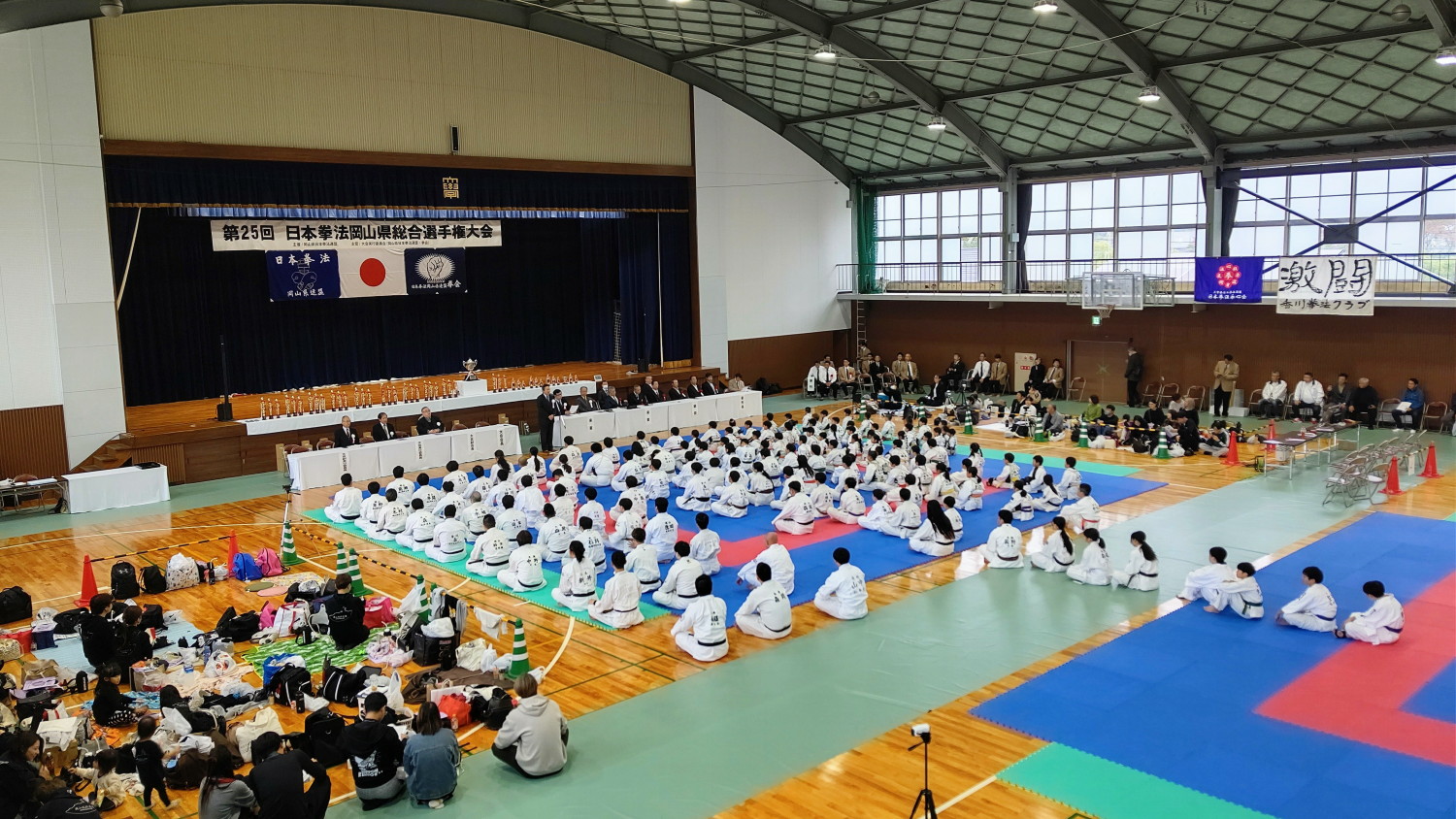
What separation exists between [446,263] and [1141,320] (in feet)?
61.6

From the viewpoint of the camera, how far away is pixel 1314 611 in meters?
11.3

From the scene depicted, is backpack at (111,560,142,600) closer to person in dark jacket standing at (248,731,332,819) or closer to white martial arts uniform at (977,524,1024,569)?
person in dark jacket standing at (248,731,332,819)

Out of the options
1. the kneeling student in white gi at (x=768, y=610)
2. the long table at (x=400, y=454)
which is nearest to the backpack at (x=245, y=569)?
the long table at (x=400, y=454)

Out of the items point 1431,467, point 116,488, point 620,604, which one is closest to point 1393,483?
point 1431,467

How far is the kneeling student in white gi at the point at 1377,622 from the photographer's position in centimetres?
1095

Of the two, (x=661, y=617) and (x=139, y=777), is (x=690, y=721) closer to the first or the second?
(x=661, y=617)

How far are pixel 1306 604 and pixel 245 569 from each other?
13283mm

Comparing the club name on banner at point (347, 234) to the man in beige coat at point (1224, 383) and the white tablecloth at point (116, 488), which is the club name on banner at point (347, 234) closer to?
the white tablecloth at point (116, 488)

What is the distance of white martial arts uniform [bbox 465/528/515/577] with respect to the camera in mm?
14062

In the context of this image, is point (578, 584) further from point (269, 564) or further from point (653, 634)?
point (269, 564)

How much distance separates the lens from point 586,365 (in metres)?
31.1

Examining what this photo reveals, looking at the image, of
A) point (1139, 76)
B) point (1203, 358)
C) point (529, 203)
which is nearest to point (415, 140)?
point (529, 203)

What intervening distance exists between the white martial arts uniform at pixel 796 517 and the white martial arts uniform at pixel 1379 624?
7.36m

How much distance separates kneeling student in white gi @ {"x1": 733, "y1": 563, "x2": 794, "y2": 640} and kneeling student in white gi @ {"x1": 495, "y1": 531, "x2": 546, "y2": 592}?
327cm
